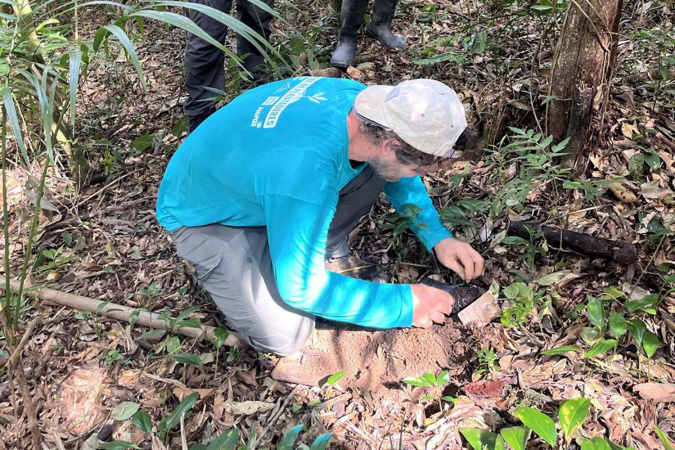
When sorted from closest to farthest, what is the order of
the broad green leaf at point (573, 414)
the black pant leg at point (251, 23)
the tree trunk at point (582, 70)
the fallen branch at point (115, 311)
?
the broad green leaf at point (573, 414) → the tree trunk at point (582, 70) → the fallen branch at point (115, 311) → the black pant leg at point (251, 23)

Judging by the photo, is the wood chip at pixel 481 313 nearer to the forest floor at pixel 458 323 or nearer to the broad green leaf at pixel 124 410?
the forest floor at pixel 458 323

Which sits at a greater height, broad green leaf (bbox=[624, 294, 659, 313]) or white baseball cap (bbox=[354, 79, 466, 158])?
white baseball cap (bbox=[354, 79, 466, 158])

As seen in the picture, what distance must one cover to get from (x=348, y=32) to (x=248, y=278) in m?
2.19

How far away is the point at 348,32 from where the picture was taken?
3.54 metres

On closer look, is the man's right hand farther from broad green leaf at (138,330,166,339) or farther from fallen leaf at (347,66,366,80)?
fallen leaf at (347,66,366,80)

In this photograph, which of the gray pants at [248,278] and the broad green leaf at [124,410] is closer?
the broad green leaf at [124,410]

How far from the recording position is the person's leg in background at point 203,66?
9.93 ft

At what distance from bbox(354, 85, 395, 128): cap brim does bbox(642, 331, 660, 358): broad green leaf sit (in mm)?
1134

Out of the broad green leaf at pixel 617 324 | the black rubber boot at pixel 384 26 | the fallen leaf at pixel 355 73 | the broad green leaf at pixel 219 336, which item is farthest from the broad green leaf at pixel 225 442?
the black rubber boot at pixel 384 26

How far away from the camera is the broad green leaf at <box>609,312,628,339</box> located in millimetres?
1754

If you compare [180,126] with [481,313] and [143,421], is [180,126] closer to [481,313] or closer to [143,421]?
[143,421]

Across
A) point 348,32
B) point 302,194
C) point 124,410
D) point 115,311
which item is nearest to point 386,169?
point 302,194

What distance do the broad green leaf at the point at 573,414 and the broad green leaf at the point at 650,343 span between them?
36 centimetres

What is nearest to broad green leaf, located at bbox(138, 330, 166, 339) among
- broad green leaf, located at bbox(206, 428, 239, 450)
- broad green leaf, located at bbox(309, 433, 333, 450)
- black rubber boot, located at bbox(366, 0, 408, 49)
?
broad green leaf, located at bbox(206, 428, 239, 450)
